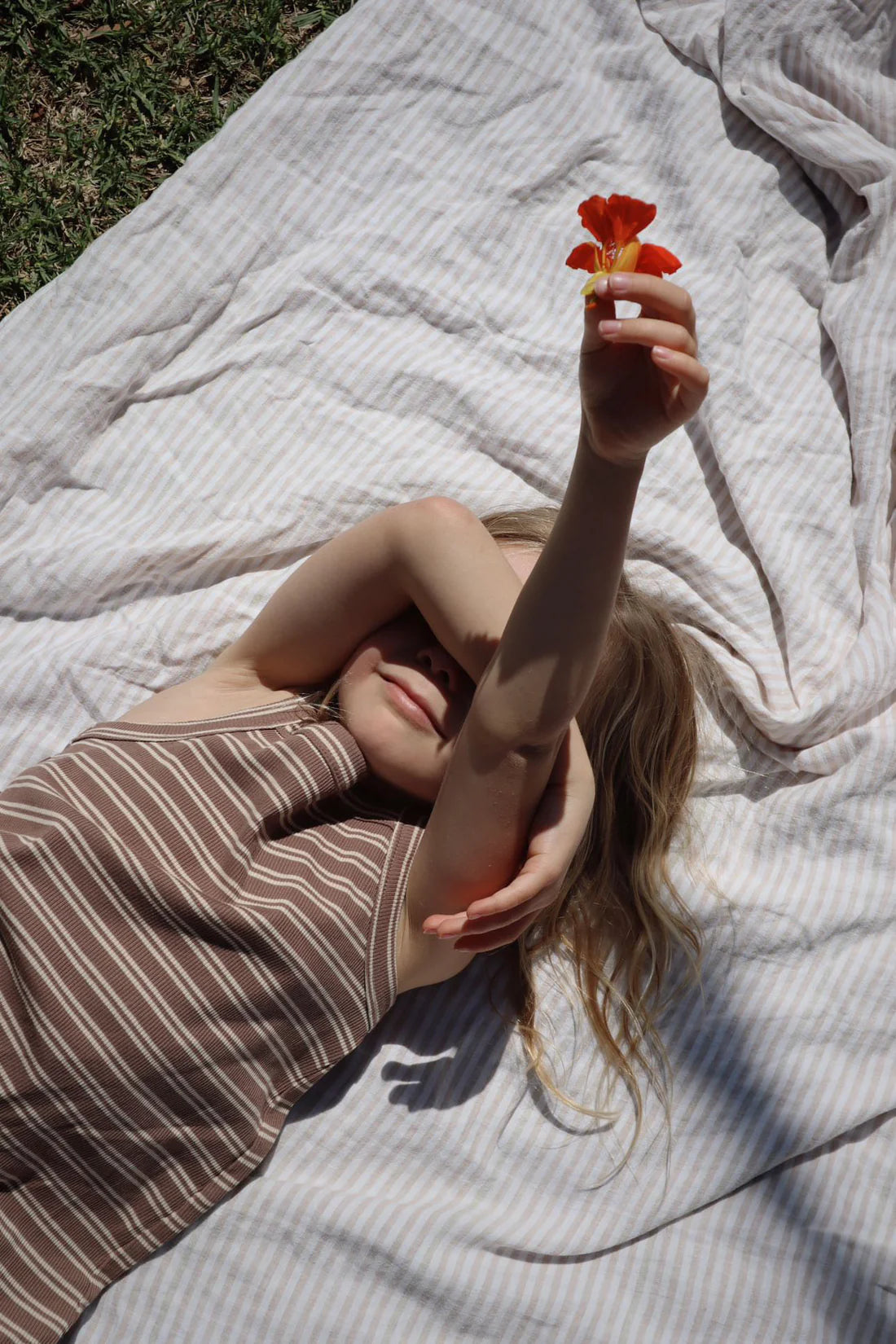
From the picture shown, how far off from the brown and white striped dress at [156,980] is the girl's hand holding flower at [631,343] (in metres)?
0.68

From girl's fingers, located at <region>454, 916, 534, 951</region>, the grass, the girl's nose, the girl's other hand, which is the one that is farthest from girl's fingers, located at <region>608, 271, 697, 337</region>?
the grass

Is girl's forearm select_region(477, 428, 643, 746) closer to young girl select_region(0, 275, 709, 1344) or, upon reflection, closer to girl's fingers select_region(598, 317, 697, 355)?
young girl select_region(0, 275, 709, 1344)

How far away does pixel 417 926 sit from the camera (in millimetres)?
1369

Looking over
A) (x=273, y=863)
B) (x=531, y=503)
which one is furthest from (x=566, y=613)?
(x=531, y=503)

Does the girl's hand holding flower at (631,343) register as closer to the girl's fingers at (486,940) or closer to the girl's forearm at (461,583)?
the girl's forearm at (461,583)

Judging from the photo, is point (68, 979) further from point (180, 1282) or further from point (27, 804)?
point (180, 1282)

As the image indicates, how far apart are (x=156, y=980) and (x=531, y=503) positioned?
93cm

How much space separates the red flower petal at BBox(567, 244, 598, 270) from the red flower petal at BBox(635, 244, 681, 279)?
0.04 m

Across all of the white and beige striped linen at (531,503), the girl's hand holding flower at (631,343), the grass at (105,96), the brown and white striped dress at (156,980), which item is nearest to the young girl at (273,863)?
the brown and white striped dress at (156,980)

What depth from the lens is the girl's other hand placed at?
2.78ft

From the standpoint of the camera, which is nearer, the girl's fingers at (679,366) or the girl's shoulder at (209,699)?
the girl's fingers at (679,366)

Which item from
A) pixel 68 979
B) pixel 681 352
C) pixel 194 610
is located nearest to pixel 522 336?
pixel 194 610

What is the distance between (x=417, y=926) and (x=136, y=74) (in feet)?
5.77

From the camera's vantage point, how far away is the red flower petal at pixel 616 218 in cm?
82
